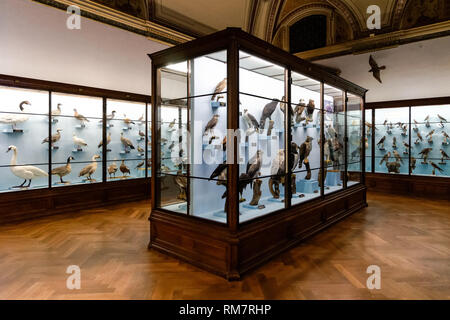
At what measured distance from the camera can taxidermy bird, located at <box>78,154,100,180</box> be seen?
613 centimetres

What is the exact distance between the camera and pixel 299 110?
4.36 metres

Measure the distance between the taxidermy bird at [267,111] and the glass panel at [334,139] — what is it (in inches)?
64.3

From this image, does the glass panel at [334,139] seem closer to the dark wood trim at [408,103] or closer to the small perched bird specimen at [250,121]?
the small perched bird specimen at [250,121]

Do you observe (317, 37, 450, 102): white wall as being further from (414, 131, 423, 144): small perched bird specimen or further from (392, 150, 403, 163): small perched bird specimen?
(392, 150, 403, 163): small perched bird specimen

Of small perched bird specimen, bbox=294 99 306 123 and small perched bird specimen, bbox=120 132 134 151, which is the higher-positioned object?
small perched bird specimen, bbox=294 99 306 123

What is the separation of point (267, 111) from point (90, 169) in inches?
171

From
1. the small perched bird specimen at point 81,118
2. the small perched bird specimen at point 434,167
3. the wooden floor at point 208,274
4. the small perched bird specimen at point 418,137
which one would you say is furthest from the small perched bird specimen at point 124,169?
the small perched bird specimen at point 434,167

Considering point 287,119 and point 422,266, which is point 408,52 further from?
point 422,266

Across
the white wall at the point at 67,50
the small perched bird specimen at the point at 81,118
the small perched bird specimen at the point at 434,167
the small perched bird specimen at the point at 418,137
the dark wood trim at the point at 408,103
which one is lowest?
the small perched bird specimen at the point at 434,167

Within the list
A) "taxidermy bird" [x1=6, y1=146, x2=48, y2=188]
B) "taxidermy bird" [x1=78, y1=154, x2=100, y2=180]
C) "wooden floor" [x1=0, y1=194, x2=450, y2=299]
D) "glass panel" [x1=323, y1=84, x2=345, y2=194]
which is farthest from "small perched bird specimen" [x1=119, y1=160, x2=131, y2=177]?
"glass panel" [x1=323, y1=84, x2=345, y2=194]

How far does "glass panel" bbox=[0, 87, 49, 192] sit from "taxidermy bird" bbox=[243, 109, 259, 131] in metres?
4.20

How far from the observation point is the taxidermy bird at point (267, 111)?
370 cm

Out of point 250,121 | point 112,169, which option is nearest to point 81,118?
point 112,169

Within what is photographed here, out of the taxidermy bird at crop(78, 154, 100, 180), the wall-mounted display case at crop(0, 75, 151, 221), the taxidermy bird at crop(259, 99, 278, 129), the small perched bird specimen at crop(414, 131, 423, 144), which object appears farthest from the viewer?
the small perched bird specimen at crop(414, 131, 423, 144)
